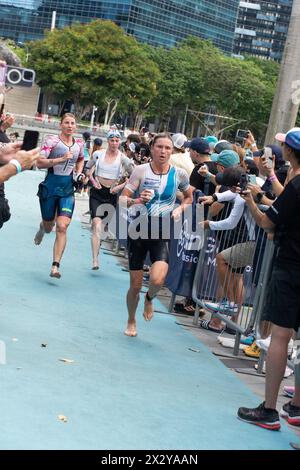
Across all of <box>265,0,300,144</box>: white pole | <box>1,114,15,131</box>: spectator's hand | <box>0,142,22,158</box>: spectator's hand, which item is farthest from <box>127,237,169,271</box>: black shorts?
<box>265,0,300,144</box>: white pole

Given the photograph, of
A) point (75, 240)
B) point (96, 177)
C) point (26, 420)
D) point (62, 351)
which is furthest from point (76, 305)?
point (75, 240)

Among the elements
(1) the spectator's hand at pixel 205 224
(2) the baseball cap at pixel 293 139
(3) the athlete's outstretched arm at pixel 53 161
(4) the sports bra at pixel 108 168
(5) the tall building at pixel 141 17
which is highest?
(5) the tall building at pixel 141 17

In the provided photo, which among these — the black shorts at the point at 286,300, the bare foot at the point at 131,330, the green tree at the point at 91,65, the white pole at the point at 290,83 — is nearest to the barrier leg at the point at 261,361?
the bare foot at the point at 131,330

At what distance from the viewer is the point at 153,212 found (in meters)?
8.97

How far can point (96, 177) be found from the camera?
13.1 m

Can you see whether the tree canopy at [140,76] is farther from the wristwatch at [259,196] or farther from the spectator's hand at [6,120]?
the wristwatch at [259,196]

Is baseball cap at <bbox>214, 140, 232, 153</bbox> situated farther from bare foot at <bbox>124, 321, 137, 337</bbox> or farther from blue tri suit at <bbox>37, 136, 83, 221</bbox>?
bare foot at <bbox>124, 321, 137, 337</bbox>

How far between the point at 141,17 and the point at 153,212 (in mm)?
139089

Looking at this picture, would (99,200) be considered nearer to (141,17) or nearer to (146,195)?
(146,195)

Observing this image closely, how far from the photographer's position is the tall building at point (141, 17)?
14300 cm

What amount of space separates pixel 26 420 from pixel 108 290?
6.17m

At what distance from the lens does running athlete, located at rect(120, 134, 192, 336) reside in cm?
877
